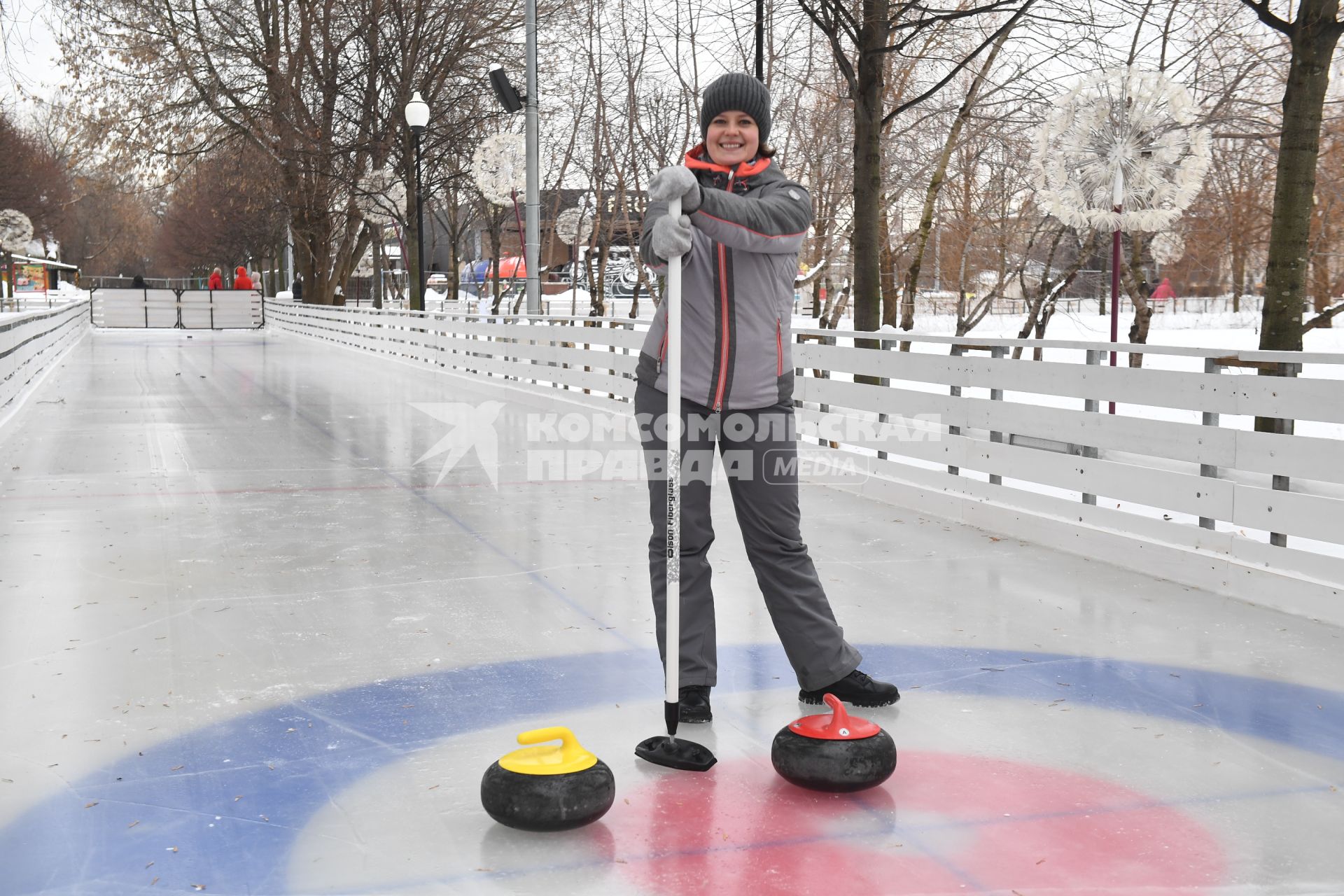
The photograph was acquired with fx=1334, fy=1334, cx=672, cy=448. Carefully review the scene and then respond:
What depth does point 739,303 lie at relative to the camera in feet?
13.5

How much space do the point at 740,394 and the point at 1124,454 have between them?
4.49 m

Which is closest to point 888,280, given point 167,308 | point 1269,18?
point 1269,18

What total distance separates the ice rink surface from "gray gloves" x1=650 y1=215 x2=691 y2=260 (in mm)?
1522

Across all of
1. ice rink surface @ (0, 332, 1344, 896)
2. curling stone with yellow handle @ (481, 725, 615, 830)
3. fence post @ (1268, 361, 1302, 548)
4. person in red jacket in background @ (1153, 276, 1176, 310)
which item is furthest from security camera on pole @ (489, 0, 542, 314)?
→ person in red jacket in background @ (1153, 276, 1176, 310)

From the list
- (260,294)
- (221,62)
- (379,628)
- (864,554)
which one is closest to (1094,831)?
(379,628)

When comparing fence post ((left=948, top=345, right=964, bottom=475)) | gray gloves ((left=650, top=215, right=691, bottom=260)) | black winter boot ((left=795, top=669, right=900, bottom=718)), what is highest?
gray gloves ((left=650, top=215, right=691, bottom=260))

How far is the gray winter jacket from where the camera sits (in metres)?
4.09

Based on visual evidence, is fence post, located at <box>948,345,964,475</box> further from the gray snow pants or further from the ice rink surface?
the gray snow pants

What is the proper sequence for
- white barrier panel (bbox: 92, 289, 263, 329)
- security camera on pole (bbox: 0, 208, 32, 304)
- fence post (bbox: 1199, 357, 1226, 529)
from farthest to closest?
security camera on pole (bbox: 0, 208, 32, 304) → white barrier panel (bbox: 92, 289, 263, 329) → fence post (bbox: 1199, 357, 1226, 529)

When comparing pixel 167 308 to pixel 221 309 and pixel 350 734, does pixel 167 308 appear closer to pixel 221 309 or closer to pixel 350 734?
pixel 221 309

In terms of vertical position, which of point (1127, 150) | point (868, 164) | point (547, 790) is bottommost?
point (547, 790)

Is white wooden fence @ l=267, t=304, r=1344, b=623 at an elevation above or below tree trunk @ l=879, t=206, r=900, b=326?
below

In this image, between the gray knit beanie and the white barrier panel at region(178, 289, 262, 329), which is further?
the white barrier panel at region(178, 289, 262, 329)

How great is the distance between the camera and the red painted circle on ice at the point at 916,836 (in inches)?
124
